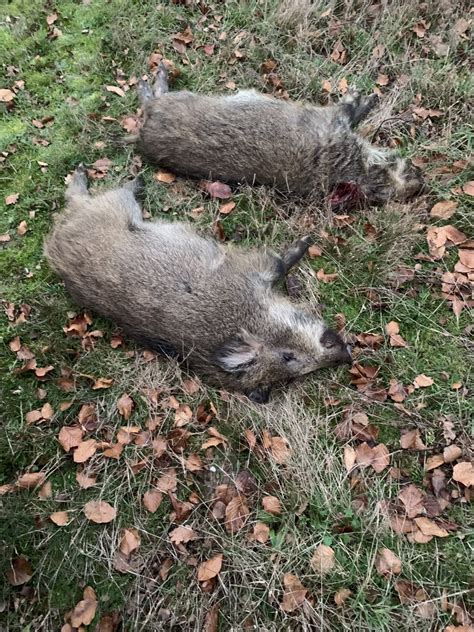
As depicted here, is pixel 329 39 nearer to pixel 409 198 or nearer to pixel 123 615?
pixel 409 198

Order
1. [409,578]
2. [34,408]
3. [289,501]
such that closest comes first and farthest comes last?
[409,578]
[289,501]
[34,408]

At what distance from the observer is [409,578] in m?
4.00

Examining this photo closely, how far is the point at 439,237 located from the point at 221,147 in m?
2.31

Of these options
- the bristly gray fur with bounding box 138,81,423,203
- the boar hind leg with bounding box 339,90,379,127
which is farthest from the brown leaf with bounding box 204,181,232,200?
the boar hind leg with bounding box 339,90,379,127

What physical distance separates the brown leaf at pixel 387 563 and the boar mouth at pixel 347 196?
128 inches

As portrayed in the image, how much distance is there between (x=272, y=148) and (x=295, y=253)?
1.09 meters

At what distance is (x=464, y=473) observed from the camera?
4.22 m

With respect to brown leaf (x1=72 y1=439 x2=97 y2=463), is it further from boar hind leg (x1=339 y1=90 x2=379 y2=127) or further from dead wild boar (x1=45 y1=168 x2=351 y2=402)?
boar hind leg (x1=339 y1=90 x2=379 y2=127)

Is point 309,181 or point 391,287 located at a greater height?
point 309,181

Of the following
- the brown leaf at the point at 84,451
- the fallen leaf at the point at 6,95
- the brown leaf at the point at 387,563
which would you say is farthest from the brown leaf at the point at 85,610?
the fallen leaf at the point at 6,95

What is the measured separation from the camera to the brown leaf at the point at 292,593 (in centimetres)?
396

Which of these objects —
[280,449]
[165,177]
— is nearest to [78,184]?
[165,177]

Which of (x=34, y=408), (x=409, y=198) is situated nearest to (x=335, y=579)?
(x=34, y=408)

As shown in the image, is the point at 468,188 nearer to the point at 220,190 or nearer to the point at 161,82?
the point at 220,190
